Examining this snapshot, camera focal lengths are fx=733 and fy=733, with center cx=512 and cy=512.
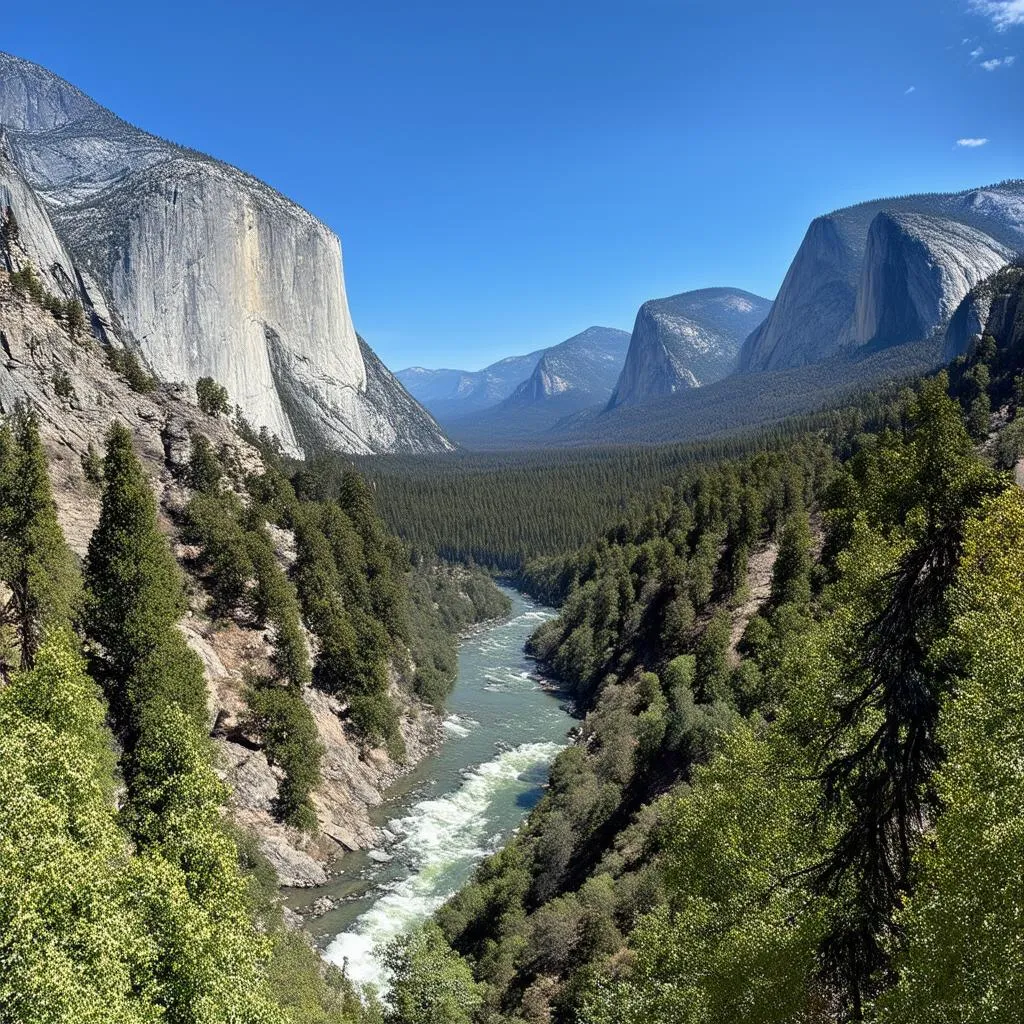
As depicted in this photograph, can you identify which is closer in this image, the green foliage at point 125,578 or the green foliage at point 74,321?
the green foliage at point 125,578

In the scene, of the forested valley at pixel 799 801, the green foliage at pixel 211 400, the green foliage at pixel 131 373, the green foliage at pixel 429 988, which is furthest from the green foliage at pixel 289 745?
the green foliage at pixel 211 400

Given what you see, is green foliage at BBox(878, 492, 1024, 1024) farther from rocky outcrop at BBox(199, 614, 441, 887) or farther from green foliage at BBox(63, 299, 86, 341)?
green foliage at BBox(63, 299, 86, 341)

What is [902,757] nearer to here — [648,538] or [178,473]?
[178,473]

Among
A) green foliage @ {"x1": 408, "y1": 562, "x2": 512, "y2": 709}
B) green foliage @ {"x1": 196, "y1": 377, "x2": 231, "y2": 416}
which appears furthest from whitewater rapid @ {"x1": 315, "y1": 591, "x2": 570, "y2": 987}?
green foliage @ {"x1": 196, "y1": 377, "x2": 231, "y2": 416}

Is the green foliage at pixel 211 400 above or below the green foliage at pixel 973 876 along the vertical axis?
above

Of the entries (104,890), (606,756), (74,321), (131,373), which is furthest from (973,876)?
(74,321)

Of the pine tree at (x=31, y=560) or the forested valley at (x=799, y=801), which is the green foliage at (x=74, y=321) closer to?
the pine tree at (x=31, y=560)
